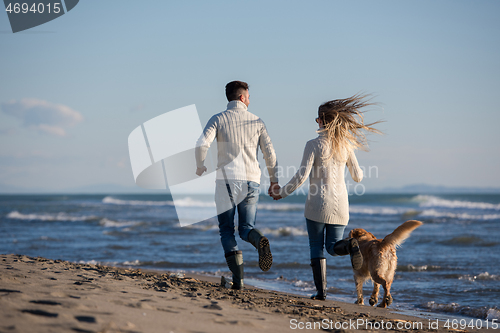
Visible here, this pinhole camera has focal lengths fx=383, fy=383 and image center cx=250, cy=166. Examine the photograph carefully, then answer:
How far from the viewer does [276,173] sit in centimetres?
407

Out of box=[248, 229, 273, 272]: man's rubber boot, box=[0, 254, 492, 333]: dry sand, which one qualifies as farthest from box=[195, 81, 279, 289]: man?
box=[0, 254, 492, 333]: dry sand

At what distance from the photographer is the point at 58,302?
96.3 inches

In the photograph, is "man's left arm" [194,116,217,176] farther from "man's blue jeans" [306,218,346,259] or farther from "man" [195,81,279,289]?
"man's blue jeans" [306,218,346,259]

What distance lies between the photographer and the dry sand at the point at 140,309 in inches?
84.9

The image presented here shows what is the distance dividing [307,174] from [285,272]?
3.52m

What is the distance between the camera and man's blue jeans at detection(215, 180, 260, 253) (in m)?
3.86

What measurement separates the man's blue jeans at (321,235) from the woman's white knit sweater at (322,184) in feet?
0.25

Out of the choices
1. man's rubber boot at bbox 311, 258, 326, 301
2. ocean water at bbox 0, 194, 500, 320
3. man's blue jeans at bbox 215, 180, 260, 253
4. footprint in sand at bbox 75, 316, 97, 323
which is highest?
man's blue jeans at bbox 215, 180, 260, 253

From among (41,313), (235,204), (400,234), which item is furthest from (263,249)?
(41,313)

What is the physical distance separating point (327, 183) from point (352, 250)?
0.70 meters

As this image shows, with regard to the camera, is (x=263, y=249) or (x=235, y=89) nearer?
(x=263, y=249)

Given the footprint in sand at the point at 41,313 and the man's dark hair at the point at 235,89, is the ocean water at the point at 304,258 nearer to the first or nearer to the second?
the man's dark hair at the point at 235,89

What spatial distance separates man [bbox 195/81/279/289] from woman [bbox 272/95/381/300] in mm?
350

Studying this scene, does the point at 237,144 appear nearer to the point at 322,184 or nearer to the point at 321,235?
the point at 322,184
